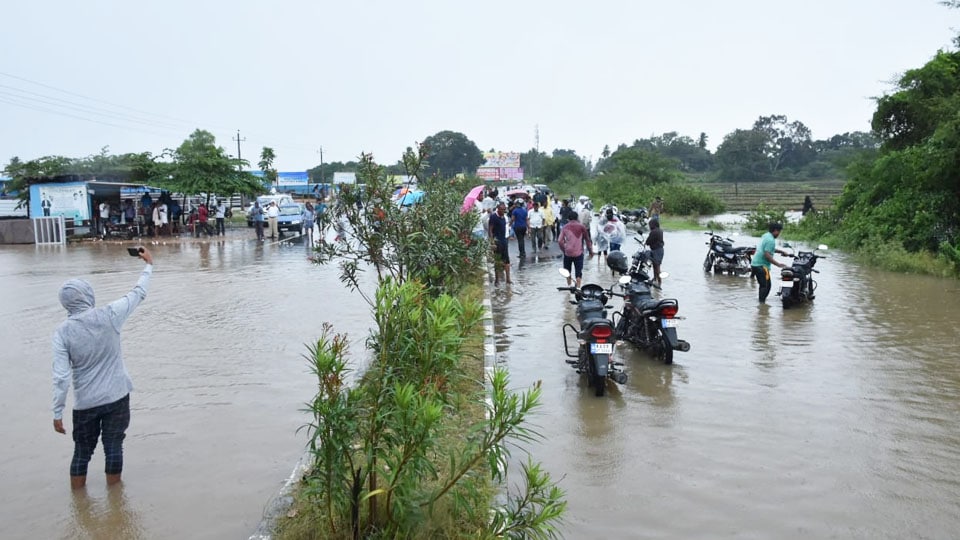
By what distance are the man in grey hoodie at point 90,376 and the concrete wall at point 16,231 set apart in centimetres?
2446

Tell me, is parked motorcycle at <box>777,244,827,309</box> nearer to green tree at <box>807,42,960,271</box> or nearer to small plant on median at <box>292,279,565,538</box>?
green tree at <box>807,42,960,271</box>

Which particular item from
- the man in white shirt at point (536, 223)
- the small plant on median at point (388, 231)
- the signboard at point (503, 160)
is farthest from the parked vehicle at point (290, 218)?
the signboard at point (503, 160)

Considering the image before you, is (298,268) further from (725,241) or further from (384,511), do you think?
(384,511)

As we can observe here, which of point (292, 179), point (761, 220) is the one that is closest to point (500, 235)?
point (761, 220)

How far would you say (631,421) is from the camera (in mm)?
6496

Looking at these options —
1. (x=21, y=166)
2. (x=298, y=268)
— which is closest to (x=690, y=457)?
(x=298, y=268)

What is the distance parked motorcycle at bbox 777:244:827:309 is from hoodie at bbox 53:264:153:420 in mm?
9605

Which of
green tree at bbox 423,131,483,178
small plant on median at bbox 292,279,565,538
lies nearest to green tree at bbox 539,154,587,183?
green tree at bbox 423,131,483,178

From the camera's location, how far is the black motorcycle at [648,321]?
8.20 metres

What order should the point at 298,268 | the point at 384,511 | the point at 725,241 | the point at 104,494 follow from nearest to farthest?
1. the point at 384,511
2. the point at 104,494
3. the point at 725,241
4. the point at 298,268

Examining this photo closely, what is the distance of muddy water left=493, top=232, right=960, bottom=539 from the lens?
185 inches

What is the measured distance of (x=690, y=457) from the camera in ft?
18.5

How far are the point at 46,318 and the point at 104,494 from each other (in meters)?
7.73

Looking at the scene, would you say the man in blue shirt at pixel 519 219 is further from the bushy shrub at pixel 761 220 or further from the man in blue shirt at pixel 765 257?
the bushy shrub at pixel 761 220
